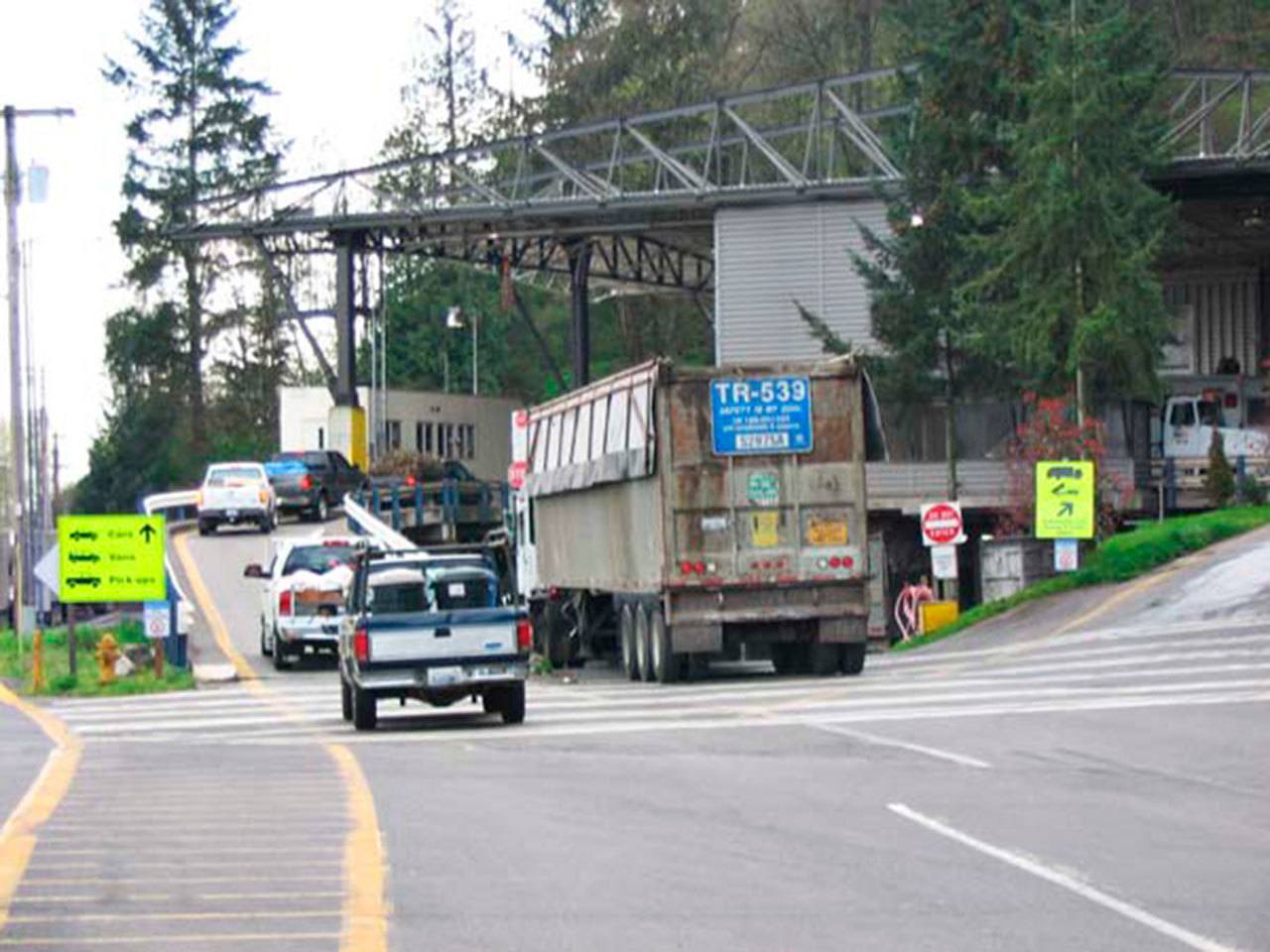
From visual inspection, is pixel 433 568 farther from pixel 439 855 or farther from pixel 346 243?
pixel 346 243

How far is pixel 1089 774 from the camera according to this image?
17.1 meters

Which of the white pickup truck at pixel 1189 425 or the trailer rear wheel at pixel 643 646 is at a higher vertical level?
the white pickup truck at pixel 1189 425

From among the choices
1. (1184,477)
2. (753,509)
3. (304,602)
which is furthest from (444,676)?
(1184,477)

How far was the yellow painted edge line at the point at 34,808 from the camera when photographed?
11.7 metres

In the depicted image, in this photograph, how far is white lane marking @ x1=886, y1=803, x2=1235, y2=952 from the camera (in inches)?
385

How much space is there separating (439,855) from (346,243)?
53.4 m

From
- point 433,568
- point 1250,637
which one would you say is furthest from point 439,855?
point 1250,637

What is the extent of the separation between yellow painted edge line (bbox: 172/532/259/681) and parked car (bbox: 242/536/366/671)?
72 cm

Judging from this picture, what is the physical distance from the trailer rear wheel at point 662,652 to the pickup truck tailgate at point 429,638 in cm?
720

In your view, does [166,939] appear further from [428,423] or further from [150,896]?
[428,423]

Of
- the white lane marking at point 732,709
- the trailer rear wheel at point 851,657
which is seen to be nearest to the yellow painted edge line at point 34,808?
the white lane marking at point 732,709

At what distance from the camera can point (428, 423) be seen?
264 feet

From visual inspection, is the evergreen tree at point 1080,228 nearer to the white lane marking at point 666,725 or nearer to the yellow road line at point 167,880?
the white lane marking at point 666,725

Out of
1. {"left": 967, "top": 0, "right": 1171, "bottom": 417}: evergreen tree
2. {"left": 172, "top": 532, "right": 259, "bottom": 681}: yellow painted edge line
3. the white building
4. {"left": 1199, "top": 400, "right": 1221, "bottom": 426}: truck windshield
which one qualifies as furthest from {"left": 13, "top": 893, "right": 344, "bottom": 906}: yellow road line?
the white building
